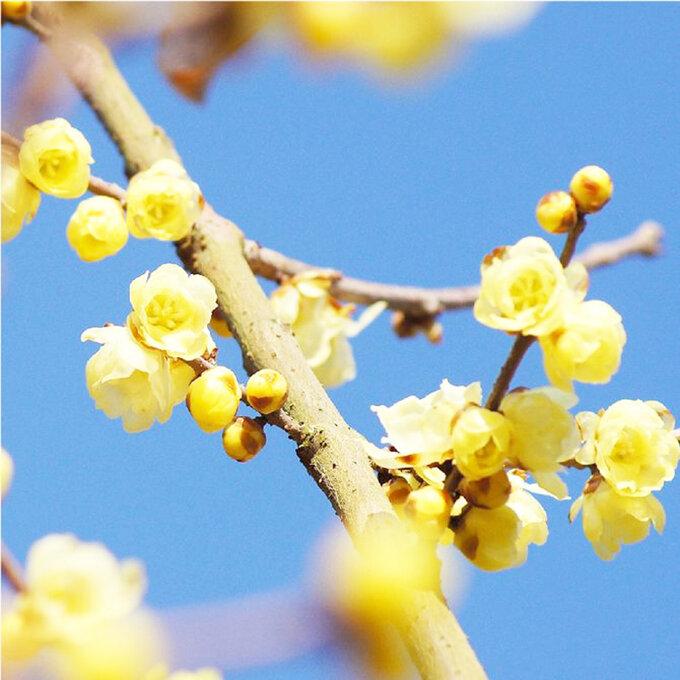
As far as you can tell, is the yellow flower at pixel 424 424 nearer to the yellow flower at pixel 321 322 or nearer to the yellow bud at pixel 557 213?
the yellow bud at pixel 557 213

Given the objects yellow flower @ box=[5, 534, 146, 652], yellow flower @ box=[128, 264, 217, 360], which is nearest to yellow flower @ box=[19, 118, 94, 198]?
yellow flower @ box=[128, 264, 217, 360]

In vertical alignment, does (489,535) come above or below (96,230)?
below

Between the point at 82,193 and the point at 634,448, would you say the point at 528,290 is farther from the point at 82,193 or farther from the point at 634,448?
the point at 82,193

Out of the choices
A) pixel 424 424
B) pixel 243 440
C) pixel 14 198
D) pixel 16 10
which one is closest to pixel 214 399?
pixel 243 440

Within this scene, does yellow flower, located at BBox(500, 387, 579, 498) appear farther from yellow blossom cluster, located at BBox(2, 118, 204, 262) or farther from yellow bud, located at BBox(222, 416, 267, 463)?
yellow blossom cluster, located at BBox(2, 118, 204, 262)

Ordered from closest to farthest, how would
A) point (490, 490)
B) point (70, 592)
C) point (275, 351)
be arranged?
point (70, 592)
point (490, 490)
point (275, 351)

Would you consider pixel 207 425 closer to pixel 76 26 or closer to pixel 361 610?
pixel 361 610
